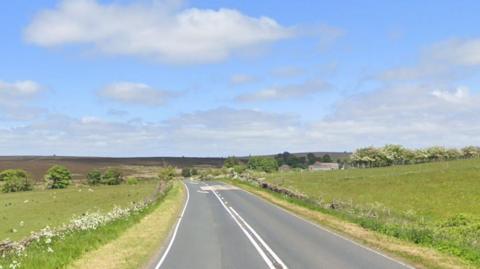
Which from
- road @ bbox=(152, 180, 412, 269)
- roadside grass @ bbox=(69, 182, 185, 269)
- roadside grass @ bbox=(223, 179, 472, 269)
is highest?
roadside grass @ bbox=(223, 179, 472, 269)

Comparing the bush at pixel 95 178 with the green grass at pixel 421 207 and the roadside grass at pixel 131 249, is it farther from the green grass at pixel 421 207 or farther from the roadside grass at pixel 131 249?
the roadside grass at pixel 131 249

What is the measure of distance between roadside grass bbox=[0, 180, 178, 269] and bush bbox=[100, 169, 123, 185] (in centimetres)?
13260

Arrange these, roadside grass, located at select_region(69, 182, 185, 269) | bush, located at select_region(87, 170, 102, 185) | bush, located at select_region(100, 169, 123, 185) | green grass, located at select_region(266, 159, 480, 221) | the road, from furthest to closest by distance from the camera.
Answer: bush, located at select_region(87, 170, 102, 185), bush, located at select_region(100, 169, 123, 185), green grass, located at select_region(266, 159, 480, 221), roadside grass, located at select_region(69, 182, 185, 269), the road

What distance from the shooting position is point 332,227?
29.9 meters

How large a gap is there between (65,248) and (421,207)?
34.5 m

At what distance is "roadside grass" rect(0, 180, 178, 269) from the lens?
16.6 meters

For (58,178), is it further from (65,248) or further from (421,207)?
(65,248)

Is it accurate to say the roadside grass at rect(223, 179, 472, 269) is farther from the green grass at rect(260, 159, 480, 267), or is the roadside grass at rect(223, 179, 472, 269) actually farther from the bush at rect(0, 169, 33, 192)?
the bush at rect(0, 169, 33, 192)

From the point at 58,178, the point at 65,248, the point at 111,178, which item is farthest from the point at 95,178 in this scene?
the point at 65,248

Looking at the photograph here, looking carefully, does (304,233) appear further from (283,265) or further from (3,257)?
(3,257)

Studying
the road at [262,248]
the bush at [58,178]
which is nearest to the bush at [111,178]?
the bush at [58,178]

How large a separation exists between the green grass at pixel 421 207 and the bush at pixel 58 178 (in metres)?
92.6

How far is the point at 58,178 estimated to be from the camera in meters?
155

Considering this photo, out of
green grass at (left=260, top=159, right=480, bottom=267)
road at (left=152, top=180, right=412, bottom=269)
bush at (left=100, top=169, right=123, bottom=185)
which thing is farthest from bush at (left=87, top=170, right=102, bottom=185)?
road at (left=152, top=180, right=412, bottom=269)
